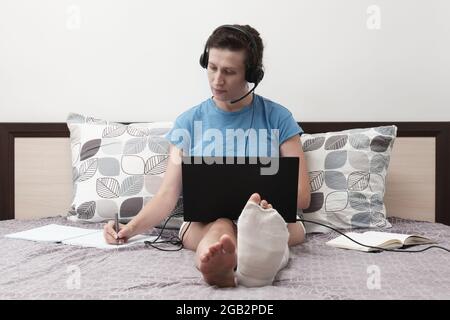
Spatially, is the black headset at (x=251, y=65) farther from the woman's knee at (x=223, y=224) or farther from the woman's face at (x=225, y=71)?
the woman's knee at (x=223, y=224)

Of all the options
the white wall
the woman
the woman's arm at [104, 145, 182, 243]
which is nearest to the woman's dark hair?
the woman

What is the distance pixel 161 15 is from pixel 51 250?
3.50 feet

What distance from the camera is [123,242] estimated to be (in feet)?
4.11

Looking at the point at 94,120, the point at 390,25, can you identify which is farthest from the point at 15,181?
the point at 390,25

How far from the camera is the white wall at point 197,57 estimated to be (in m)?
1.80

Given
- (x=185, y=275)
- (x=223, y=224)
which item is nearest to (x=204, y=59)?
(x=223, y=224)

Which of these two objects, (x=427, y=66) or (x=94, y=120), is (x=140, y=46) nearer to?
(x=94, y=120)

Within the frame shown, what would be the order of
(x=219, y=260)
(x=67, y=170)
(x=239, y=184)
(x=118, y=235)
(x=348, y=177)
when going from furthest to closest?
(x=67, y=170) → (x=348, y=177) → (x=118, y=235) → (x=239, y=184) → (x=219, y=260)

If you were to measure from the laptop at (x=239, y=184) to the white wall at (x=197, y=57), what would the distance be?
81 cm

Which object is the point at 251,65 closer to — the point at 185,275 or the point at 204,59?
the point at 204,59

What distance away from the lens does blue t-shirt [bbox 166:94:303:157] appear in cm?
139

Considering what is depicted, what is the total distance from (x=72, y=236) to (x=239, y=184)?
0.56 meters

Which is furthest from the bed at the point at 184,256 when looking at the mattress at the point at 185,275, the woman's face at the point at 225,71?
the woman's face at the point at 225,71

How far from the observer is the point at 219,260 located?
0.86 metres
